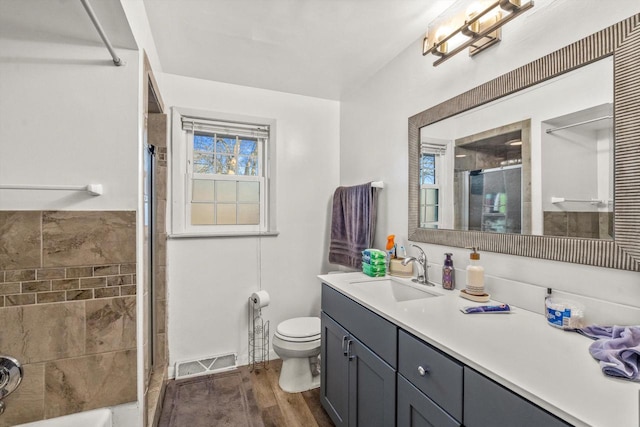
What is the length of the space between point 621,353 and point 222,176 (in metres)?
2.43

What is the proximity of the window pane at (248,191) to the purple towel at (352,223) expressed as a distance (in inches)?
26.8

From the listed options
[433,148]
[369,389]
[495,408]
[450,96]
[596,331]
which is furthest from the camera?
[433,148]

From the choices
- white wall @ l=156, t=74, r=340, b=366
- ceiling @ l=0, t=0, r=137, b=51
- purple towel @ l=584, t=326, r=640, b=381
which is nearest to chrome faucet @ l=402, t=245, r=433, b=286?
purple towel @ l=584, t=326, r=640, b=381

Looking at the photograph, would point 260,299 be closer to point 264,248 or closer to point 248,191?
point 264,248

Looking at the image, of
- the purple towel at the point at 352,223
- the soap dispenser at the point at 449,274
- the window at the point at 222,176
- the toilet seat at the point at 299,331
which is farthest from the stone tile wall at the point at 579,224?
the window at the point at 222,176

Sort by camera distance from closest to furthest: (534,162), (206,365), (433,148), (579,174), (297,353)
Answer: (579,174) → (534,162) → (433,148) → (297,353) → (206,365)

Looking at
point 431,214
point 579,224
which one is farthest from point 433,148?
point 579,224

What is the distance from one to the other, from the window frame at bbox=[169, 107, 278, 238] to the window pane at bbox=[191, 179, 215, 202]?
33 millimetres

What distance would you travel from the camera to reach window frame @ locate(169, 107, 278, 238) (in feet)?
7.41

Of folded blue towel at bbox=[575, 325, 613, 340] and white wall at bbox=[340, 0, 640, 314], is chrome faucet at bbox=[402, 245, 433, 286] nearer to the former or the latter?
white wall at bbox=[340, 0, 640, 314]

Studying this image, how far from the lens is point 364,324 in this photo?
4.41 ft

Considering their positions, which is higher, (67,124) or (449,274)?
(67,124)

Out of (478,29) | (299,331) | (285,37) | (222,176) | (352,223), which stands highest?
(285,37)

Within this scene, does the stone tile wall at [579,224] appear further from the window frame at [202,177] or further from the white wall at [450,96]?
the window frame at [202,177]
